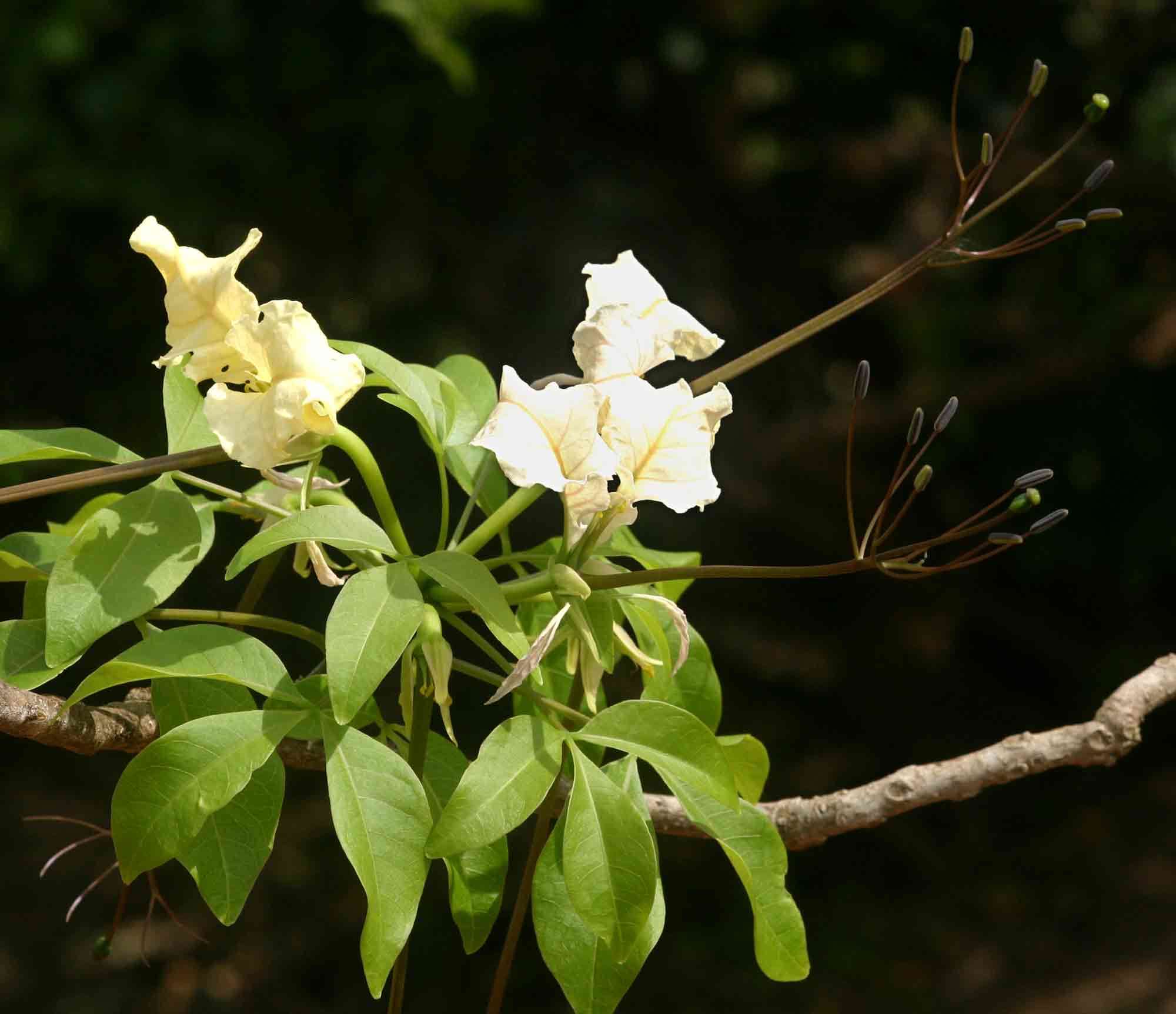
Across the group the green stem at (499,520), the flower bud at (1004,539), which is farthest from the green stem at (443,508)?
the flower bud at (1004,539)

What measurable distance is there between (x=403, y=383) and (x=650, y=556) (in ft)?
0.50

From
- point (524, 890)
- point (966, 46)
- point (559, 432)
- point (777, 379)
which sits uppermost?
point (966, 46)

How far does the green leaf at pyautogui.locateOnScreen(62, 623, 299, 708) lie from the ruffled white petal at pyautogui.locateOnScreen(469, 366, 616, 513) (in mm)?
116

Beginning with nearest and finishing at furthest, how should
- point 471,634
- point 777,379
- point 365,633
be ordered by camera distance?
point 365,633 → point 471,634 → point 777,379

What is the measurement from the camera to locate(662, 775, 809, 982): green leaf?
21.0 inches

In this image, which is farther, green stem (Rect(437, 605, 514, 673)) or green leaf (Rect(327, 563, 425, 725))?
green stem (Rect(437, 605, 514, 673))

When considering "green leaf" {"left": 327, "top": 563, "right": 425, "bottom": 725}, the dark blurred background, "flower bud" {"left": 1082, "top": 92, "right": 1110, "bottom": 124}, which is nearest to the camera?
"green leaf" {"left": 327, "top": 563, "right": 425, "bottom": 725}

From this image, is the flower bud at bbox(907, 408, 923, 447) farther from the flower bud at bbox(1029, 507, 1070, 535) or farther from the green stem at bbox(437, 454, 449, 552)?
the green stem at bbox(437, 454, 449, 552)

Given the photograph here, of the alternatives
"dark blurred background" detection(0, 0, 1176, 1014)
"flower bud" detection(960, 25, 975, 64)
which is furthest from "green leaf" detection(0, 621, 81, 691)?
"dark blurred background" detection(0, 0, 1176, 1014)

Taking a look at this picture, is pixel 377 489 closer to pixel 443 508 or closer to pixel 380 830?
pixel 443 508

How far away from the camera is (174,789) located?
0.47 metres

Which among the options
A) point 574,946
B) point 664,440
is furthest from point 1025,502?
point 574,946

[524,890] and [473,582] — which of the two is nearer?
[473,582]

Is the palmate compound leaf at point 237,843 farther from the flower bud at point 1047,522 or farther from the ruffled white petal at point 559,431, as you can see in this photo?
the flower bud at point 1047,522
